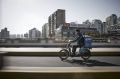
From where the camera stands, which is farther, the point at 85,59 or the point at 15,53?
the point at 15,53

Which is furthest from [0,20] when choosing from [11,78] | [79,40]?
[79,40]

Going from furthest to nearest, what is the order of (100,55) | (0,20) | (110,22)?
(110,22)
(100,55)
(0,20)

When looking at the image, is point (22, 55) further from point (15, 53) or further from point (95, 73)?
point (95, 73)

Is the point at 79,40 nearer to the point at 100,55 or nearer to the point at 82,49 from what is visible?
the point at 82,49

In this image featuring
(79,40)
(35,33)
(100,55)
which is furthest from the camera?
(35,33)

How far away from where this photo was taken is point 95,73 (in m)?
4.99

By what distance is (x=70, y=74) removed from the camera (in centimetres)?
500

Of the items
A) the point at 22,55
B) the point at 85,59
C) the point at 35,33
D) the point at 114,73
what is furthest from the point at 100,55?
the point at 35,33

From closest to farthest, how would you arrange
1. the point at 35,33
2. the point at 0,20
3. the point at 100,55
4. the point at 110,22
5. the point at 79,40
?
the point at 0,20 < the point at 79,40 < the point at 100,55 < the point at 110,22 < the point at 35,33

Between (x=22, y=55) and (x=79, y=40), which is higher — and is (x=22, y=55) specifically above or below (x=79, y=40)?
below

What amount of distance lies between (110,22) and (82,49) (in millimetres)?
150748

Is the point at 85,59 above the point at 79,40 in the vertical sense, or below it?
below

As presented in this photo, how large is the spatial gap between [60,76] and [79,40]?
8658mm

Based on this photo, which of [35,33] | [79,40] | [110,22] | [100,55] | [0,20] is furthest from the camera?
[35,33]
